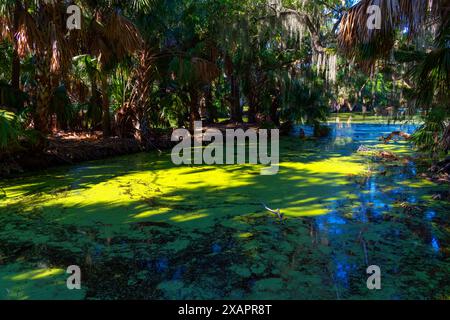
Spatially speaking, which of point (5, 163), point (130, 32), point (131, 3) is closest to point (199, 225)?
point (5, 163)

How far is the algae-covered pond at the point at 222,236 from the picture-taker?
9.13 feet

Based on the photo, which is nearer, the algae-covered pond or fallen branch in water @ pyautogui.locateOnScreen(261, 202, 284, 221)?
the algae-covered pond

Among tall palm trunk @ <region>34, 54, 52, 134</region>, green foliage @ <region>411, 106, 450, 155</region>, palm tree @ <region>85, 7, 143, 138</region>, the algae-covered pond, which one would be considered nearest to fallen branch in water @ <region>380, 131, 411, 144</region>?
green foliage @ <region>411, 106, 450, 155</region>

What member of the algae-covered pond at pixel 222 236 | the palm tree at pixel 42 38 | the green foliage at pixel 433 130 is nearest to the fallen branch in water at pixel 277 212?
the algae-covered pond at pixel 222 236

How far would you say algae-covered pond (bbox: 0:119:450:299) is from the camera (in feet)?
9.13

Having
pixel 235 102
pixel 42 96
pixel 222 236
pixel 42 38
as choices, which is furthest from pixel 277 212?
pixel 235 102

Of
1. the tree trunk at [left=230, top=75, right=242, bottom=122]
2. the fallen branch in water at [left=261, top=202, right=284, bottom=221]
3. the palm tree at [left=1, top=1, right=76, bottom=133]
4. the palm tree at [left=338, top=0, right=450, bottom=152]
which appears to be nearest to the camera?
the palm tree at [left=338, top=0, right=450, bottom=152]

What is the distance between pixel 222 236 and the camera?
150 inches

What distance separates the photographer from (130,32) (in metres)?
7.65

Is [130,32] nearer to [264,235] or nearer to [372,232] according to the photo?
[264,235]

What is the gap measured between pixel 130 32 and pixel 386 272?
6705mm

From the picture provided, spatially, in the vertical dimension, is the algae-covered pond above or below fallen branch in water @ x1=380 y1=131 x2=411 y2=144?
below

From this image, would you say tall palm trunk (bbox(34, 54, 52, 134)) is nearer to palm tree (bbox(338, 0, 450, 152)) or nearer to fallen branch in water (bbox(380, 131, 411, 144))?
palm tree (bbox(338, 0, 450, 152))

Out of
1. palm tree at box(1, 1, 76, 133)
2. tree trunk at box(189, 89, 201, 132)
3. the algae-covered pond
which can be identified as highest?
palm tree at box(1, 1, 76, 133)
